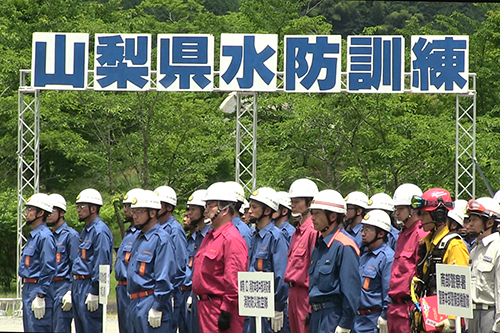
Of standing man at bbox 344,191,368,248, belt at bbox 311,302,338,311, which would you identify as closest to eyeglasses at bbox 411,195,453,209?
belt at bbox 311,302,338,311

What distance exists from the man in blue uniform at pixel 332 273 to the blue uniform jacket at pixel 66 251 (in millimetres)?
4863

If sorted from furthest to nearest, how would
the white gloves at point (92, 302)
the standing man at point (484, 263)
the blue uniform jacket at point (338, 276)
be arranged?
the white gloves at point (92, 302), the standing man at point (484, 263), the blue uniform jacket at point (338, 276)

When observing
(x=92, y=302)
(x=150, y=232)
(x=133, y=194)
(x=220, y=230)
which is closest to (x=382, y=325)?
(x=220, y=230)

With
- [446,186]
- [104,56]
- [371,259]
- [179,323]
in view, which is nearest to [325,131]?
[446,186]

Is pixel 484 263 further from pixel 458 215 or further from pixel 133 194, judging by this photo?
pixel 133 194

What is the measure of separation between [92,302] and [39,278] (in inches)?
38.3

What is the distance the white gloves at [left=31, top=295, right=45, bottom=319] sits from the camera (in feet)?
40.0

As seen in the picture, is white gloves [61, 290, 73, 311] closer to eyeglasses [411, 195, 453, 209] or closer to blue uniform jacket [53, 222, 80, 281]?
blue uniform jacket [53, 222, 80, 281]

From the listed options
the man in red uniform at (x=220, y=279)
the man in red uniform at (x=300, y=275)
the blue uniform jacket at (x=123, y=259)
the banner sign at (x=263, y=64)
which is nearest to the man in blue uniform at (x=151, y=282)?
the blue uniform jacket at (x=123, y=259)

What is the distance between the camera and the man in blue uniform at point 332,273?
27.5 ft

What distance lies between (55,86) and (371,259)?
9.54 m

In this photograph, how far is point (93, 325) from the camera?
481 inches

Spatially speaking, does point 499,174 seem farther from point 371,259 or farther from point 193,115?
point 371,259

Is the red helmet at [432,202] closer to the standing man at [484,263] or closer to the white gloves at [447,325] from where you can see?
the standing man at [484,263]
